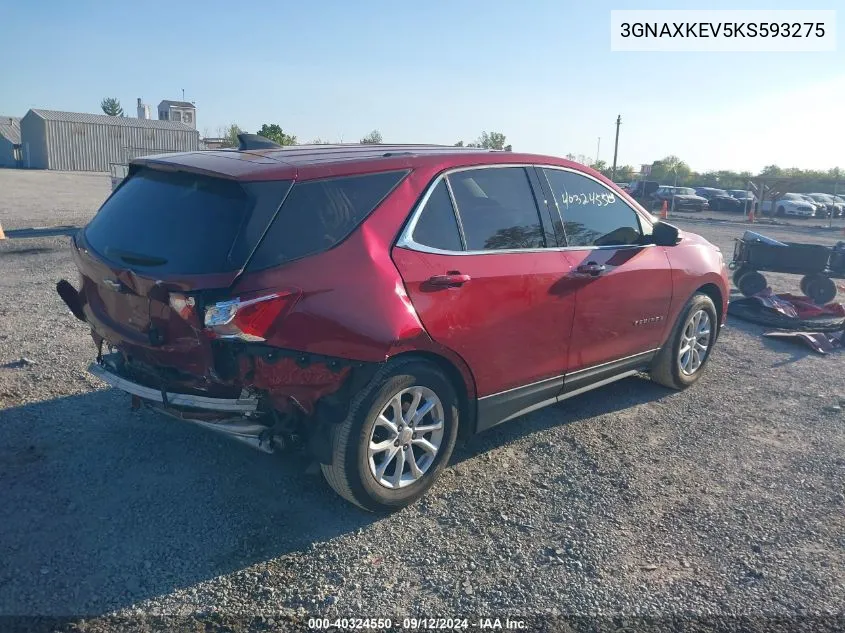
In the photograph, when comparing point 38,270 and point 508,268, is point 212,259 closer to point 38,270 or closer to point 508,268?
point 508,268

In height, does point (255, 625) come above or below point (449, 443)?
below

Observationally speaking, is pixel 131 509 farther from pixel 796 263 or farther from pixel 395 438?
pixel 796 263

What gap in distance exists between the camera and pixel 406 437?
12.0 ft

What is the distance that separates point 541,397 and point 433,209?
1.44 meters

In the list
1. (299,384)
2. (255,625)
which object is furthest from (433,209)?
(255,625)

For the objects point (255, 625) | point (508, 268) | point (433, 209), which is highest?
point (433, 209)

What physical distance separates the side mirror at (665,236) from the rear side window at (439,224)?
2.03 meters

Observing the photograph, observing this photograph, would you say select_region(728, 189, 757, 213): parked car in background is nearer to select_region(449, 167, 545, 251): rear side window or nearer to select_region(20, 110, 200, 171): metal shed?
select_region(449, 167, 545, 251): rear side window

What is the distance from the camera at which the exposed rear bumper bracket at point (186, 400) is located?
3303 millimetres

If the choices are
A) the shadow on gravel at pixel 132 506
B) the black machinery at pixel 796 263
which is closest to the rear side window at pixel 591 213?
the shadow on gravel at pixel 132 506

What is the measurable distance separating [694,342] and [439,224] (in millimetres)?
3017

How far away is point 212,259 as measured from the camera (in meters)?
3.18

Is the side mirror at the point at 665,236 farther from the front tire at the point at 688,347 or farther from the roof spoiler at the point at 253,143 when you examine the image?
the roof spoiler at the point at 253,143

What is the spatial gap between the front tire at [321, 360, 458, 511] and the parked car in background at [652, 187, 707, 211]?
118ft
